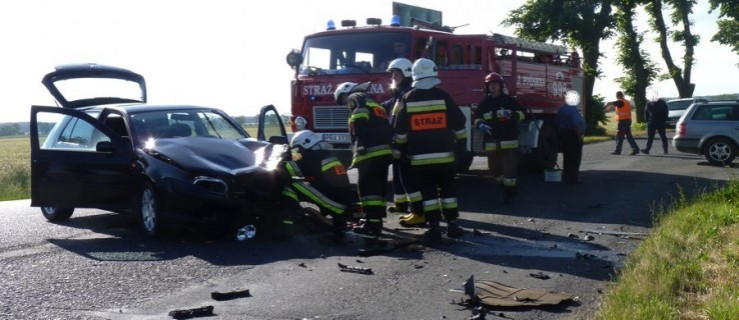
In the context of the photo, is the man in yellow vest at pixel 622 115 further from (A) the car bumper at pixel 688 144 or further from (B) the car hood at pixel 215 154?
(B) the car hood at pixel 215 154

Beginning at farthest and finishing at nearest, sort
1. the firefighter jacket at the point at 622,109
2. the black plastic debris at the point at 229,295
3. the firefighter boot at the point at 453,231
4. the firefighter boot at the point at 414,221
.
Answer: the firefighter jacket at the point at 622,109, the firefighter boot at the point at 414,221, the firefighter boot at the point at 453,231, the black plastic debris at the point at 229,295

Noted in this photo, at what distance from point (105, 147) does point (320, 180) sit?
245cm

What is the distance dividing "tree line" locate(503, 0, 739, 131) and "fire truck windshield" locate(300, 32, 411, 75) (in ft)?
53.5

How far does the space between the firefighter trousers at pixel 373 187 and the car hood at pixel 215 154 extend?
2.97 ft

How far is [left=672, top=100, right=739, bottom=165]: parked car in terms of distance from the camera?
1827 cm

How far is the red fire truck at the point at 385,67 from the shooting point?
524 inches

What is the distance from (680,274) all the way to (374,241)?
3126 mm

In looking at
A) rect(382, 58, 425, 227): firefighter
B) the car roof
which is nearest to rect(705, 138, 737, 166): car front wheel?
rect(382, 58, 425, 227): firefighter

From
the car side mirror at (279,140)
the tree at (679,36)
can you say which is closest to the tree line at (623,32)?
the tree at (679,36)

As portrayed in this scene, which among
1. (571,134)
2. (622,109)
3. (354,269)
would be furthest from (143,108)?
(622,109)

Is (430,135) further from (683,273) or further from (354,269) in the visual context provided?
(683,273)

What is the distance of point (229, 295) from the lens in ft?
20.8

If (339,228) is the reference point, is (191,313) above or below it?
below

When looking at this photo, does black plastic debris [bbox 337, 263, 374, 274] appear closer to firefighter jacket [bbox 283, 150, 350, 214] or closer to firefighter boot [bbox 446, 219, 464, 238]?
firefighter jacket [bbox 283, 150, 350, 214]
